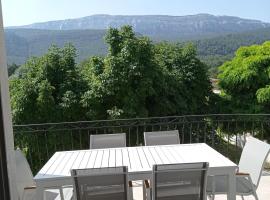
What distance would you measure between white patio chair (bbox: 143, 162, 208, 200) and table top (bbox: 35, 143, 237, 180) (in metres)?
0.26

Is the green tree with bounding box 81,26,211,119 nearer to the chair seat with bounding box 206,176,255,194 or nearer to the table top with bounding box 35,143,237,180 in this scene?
the table top with bounding box 35,143,237,180

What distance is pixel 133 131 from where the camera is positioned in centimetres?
976

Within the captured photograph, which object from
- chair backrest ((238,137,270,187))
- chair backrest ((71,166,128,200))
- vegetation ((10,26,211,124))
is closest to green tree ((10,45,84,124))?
vegetation ((10,26,211,124))

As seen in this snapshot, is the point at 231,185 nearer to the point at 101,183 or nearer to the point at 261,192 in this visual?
the point at 101,183

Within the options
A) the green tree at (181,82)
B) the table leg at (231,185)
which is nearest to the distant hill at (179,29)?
the green tree at (181,82)

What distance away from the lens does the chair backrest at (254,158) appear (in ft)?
11.3

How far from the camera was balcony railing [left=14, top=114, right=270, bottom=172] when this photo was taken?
542 cm

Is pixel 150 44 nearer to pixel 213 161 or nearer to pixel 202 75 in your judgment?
pixel 202 75

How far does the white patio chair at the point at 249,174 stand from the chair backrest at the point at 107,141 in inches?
40.4

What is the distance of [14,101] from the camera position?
34.0 ft

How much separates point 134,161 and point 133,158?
0.41 feet

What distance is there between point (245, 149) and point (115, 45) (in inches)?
265

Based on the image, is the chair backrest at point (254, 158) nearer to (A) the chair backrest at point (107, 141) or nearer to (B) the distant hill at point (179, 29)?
(A) the chair backrest at point (107, 141)

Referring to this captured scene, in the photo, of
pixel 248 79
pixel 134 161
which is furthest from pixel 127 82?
pixel 134 161
